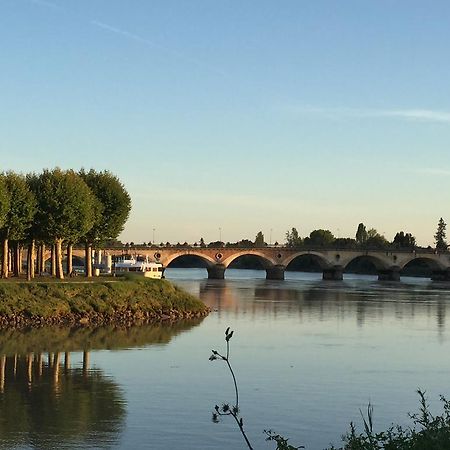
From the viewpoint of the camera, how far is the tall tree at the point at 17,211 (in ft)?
245

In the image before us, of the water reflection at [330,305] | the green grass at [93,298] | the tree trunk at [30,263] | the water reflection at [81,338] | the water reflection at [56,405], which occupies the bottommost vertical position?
the water reflection at [56,405]

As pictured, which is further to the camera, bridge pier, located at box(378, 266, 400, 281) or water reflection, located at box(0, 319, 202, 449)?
bridge pier, located at box(378, 266, 400, 281)

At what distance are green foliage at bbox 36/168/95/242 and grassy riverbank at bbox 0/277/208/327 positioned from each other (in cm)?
564

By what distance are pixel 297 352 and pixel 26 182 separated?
40680 mm

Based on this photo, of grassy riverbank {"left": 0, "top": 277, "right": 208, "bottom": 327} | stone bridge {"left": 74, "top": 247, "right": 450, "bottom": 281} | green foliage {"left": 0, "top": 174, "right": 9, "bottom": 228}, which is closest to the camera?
grassy riverbank {"left": 0, "top": 277, "right": 208, "bottom": 327}

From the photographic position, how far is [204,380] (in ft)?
130

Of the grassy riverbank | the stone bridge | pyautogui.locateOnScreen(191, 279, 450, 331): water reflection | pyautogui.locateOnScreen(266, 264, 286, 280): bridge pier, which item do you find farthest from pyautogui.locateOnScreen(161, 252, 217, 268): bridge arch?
the grassy riverbank

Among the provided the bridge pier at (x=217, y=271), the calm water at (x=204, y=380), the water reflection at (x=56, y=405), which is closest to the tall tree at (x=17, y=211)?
the calm water at (x=204, y=380)

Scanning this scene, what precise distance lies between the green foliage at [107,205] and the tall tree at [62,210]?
20.4 ft

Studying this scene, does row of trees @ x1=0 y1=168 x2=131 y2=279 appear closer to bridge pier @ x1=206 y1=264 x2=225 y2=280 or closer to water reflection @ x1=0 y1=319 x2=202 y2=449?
water reflection @ x1=0 y1=319 x2=202 y2=449

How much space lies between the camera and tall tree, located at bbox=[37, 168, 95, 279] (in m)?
76.8

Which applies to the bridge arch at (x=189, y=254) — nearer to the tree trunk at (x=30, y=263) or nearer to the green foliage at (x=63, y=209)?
the tree trunk at (x=30, y=263)

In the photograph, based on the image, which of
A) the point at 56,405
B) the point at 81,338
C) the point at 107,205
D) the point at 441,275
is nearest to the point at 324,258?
the point at 441,275

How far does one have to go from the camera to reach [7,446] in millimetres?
26797
